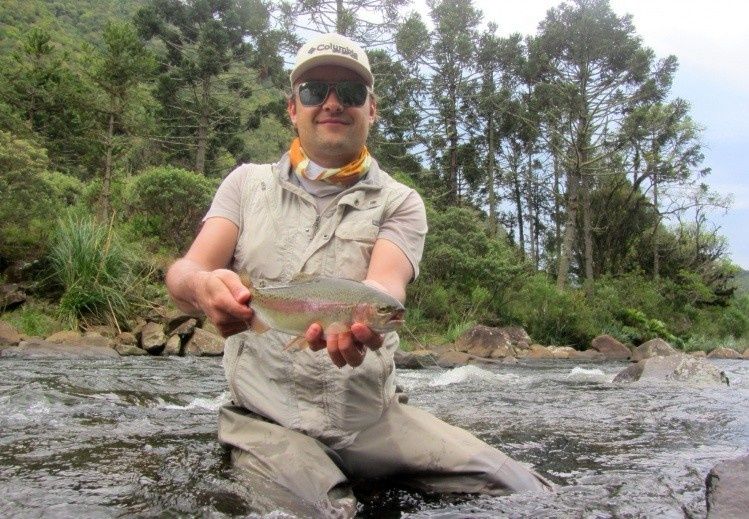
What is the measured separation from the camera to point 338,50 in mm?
3459

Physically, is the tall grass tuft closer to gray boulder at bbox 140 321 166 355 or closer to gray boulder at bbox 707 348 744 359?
gray boulder at bbox 140 321 166 355

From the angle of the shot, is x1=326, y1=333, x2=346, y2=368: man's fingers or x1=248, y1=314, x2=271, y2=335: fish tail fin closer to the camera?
x1=326, y1=333, x2=346, y2=368: man's fingers

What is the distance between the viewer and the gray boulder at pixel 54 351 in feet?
38.7

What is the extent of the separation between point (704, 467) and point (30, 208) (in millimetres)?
16961

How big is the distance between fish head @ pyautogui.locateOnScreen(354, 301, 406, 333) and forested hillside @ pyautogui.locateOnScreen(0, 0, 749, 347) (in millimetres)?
14251

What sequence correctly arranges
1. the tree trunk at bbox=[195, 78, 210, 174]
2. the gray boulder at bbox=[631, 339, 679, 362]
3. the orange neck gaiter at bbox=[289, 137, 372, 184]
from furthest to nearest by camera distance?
the tree trunk at bbox=[195, 78, 210, 174] < the gray boulder at bbox=[631, 339, 679, 362] < the orange neck gaiter at bbox=[289, 137, 372, 184]

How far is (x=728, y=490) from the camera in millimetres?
3385

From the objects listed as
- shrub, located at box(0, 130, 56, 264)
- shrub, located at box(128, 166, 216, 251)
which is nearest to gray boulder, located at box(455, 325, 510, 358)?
shrub, located at box(128, 166, 216, 251)

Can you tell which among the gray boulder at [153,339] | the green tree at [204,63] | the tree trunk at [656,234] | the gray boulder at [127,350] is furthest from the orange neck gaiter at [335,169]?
the tree trunk at [656,234]

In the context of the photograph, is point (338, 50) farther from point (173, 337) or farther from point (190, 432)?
point (173, 337)

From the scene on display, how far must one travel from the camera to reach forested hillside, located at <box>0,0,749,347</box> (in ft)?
57.1

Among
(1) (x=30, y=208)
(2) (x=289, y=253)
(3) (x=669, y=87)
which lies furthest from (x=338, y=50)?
(3) (x=669, y=87)

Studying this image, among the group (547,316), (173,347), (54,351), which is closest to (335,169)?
(54,351)

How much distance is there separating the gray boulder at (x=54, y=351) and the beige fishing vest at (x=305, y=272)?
32.1 feet
